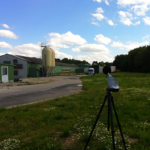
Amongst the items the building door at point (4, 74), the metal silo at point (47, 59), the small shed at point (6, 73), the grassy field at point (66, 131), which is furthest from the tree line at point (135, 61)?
the grassy field at point (66, 131)

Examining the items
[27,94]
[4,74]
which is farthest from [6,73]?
[27,94]

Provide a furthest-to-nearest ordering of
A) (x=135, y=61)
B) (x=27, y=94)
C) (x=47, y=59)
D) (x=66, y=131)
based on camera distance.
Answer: (x=135, y=61)
(x=47, y=59)
(x=27, y=94)
(x=66, y=131)

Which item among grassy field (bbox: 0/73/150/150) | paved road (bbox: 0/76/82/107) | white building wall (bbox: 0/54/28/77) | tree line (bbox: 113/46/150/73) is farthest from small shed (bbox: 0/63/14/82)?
tree line (bbox: 113/46/150/73)

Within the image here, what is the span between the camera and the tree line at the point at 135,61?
5710cm

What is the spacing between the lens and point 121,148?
3.64 m

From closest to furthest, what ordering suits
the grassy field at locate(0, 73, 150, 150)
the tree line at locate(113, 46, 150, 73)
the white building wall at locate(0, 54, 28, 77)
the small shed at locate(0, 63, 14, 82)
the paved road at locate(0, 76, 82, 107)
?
the grassy field at locate(0, 73, 150, 150) < the paved road at locate(0, 76, 82, 107) < the small shed at locate(0, 63, 14, 82) < the white building wall at locate(0, 54, 28, 77) < the tree line at locate(113, 46, 150, 73)

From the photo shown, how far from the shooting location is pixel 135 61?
212ft

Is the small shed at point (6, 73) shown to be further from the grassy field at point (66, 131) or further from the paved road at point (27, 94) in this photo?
the grassy field at point (66, 131)

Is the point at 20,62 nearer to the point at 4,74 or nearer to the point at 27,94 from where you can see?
the point at 4,74

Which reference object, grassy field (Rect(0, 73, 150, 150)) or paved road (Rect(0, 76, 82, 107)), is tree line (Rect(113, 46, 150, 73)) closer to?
paved road (Rect(0, 76, 82, 107))

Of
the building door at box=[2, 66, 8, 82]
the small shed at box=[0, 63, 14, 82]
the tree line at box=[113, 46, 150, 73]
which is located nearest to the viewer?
the small shed at box=[0, 63, 14, 82]

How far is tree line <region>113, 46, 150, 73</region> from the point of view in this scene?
57.1m

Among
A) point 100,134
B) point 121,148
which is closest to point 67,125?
point 100,134

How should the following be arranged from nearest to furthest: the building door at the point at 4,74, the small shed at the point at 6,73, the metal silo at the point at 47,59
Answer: the small shed at the point at 6,73
the building door at the point at 4,74
the metal silo at the point at 47,59
